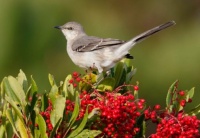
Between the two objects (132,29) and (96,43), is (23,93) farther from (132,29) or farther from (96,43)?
(132,29)

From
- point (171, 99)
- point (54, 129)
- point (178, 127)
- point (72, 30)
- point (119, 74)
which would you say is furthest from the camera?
point (72, 30)

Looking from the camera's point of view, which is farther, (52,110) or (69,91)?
(69,91)

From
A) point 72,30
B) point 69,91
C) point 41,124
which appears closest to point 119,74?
point 69,91

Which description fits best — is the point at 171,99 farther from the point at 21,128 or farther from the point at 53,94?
the point at 21,128

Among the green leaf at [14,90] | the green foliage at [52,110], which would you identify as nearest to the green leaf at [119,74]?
the green foliage at [52,110]

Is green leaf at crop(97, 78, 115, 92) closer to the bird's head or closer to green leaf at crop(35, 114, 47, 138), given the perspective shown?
green leaf at crop(35, 114, 47, 138)

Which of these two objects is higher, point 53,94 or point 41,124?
point 53,94

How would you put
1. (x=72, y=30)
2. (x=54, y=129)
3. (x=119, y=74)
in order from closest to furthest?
(x=54, y=129), (x=119, y=74), (x=72, y=30)
